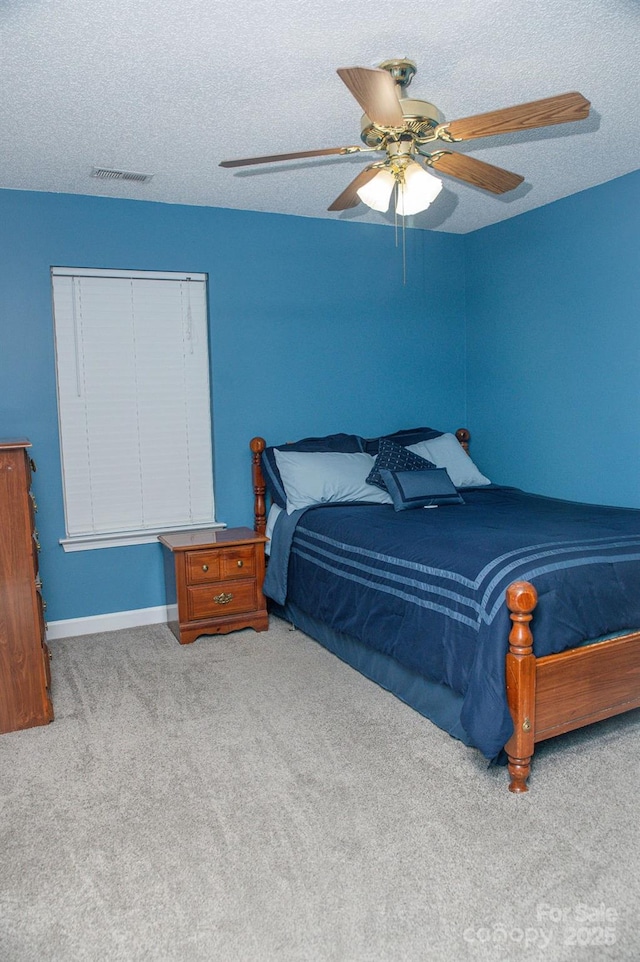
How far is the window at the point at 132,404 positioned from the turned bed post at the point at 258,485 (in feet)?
0.89

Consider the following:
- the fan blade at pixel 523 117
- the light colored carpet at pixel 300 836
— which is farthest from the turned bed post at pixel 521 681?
the fan blade at pixel 523 117

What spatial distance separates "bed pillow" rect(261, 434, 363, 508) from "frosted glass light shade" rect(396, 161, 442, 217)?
193 centimetres

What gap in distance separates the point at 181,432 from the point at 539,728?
2.75m

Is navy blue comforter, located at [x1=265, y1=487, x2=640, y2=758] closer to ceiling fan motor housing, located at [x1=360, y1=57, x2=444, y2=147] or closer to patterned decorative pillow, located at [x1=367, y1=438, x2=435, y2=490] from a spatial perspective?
patterned decorative pillow, located at [x1=367, y1=438, x2=435, y2=490]

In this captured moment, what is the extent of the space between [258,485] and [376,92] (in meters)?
2.73

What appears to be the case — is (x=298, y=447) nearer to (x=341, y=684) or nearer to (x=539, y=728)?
(x=341, y=684)

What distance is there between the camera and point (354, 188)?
279 cm

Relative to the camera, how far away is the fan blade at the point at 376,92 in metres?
1.86

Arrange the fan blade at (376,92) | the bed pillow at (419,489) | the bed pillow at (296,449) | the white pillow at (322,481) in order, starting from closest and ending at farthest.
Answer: the fan blade at (376,92) < the bed pillow at (419,489) < the white pillow at (322,481) < the bed pillow at (296,449)

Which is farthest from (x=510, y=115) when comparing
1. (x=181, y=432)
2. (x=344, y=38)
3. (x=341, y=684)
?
(x=181, y=432)

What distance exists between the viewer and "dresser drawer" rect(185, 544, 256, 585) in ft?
12.7

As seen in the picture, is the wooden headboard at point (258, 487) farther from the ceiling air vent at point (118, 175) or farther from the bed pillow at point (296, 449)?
the ceiling air vent at point (118, 175)

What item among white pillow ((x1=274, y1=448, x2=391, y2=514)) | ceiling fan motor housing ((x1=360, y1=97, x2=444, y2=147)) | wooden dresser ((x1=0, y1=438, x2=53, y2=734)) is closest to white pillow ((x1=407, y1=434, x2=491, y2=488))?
white pillow ((x1=274, y1=448, x2=391, y2=514))

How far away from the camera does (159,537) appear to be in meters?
4.15
